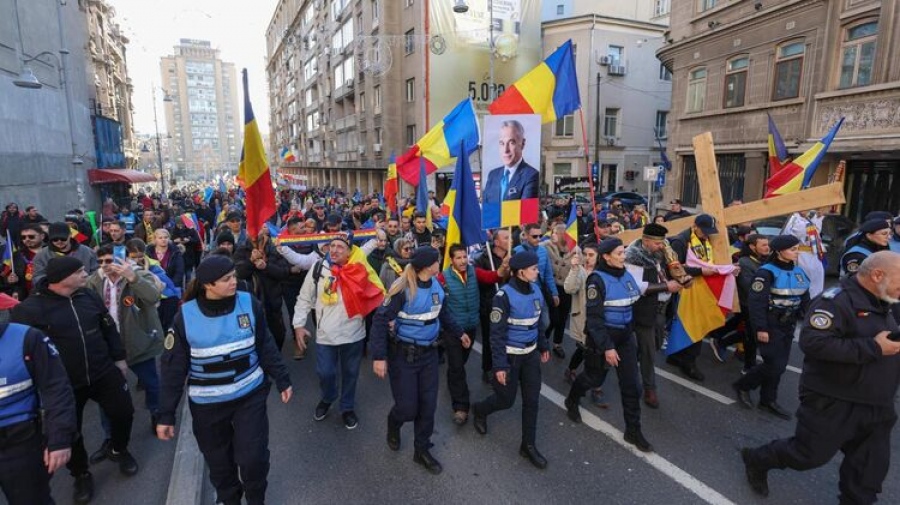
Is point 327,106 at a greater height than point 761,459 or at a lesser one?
greater

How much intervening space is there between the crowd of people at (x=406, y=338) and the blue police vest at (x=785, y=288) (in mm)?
23

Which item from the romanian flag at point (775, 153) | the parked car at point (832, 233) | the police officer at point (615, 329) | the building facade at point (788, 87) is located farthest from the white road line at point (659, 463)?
the building facade at point (788, 87)

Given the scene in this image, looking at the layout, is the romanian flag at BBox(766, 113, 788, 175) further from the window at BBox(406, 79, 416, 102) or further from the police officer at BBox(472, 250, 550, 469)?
the window at BBox(406, 79, 416, 102)

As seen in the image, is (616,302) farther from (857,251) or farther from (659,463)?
(857,251)

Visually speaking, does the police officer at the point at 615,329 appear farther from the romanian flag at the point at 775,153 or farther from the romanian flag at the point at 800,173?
the romanian flag at the point at 775,153

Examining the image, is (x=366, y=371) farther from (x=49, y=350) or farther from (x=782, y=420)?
(x=782, y=420)

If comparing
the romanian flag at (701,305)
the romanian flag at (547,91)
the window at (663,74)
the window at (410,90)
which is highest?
the window at (663,74)

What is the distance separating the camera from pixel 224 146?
118 metres

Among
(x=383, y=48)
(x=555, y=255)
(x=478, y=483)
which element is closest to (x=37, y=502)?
(x=478, y=483)

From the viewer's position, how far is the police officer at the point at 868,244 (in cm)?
522

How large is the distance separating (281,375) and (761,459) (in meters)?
3.54

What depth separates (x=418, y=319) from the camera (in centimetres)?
404

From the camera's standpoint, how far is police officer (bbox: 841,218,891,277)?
5220 millimetres

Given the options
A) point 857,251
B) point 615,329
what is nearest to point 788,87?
point 857,251
